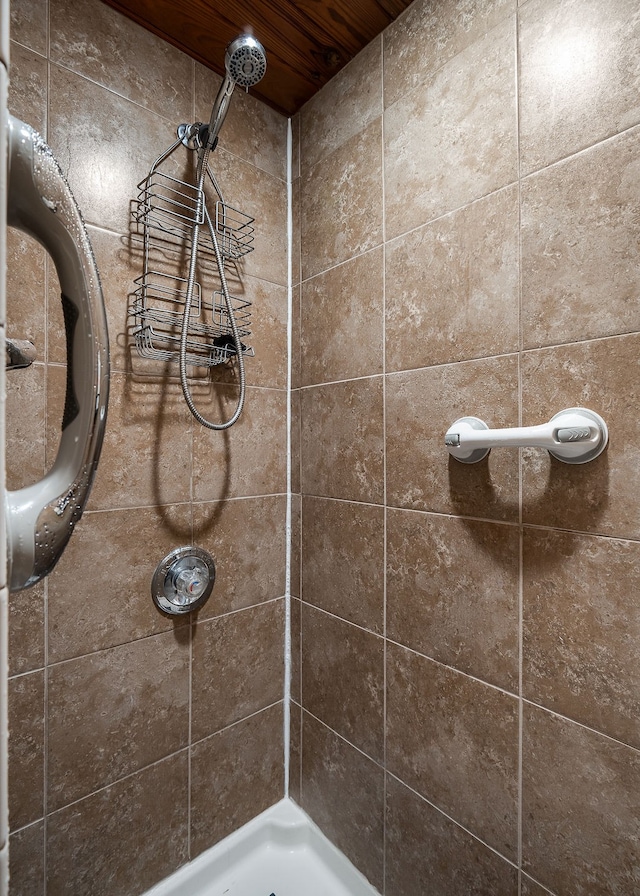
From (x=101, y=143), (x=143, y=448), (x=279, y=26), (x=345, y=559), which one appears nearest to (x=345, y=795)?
(x=345, y=559)

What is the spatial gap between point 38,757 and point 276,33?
1.66 meters

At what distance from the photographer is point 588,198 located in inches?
28.8

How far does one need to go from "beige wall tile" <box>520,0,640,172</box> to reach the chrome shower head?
1.58ft

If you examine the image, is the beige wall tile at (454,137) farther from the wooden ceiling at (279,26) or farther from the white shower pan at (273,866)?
the white shower pan at (273,866)

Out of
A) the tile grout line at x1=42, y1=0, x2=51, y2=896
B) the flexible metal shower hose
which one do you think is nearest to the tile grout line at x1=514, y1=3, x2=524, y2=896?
the flexible metal shower hose

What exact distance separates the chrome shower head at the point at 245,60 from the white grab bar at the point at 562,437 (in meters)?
0.81

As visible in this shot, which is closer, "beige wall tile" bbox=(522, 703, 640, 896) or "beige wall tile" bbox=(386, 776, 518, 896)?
"beige wall tile" bbox=(522, 703, 640, 896)

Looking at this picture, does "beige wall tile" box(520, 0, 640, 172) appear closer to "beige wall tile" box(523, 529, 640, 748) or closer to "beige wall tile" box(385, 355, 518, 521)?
"beige wall tile" box(385, 355, 518, 521)

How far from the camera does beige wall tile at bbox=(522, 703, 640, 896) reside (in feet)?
2.26

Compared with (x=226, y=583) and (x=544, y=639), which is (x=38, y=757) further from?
(x=544, y=639)

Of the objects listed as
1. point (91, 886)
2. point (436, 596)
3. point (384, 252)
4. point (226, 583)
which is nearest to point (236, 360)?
point (384, 252)

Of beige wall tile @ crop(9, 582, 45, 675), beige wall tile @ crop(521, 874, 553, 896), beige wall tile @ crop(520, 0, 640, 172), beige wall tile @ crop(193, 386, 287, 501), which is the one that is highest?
beige wall tile @ crop(520, 0, 640, 172)

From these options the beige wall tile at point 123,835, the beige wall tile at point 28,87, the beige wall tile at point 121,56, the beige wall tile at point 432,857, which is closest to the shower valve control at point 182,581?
the beige wall tile at point 123,835

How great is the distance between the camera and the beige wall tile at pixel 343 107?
1.09m
